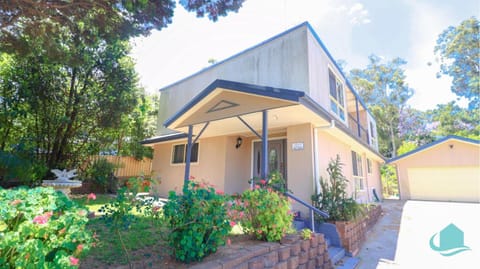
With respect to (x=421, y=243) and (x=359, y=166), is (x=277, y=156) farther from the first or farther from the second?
(x=359, y=166)

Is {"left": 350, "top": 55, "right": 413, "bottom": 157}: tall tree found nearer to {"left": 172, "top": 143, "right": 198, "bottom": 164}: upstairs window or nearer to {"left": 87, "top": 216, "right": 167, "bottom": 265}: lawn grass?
{"left": 172, "top": 143, "right": 198, "bottom": 164}: upstairs window

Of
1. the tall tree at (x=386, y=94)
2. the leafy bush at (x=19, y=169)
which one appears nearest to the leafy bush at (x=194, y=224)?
the leafy bush at (x=19, y=169)

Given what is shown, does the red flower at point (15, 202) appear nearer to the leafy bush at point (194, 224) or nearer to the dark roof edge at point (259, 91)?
the leafy bush at point (194, 224)

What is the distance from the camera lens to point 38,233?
1.59 m

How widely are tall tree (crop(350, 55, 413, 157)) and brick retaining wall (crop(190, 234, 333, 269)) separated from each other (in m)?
29.8

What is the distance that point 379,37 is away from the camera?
18844mm

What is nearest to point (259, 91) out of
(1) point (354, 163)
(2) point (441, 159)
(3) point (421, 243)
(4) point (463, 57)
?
(3) point (421, 243)

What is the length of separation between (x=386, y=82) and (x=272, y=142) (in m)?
29.4

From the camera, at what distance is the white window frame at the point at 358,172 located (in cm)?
1044

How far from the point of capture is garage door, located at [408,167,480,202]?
14.2 metres

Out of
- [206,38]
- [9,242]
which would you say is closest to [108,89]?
[206,38]

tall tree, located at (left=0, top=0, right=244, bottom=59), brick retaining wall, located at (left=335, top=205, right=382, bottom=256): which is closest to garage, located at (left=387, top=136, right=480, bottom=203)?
brick retaining wall, located at (left=335, top=205, right=382, bottom=256)

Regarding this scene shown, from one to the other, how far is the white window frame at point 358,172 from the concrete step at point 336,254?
5898 millimetres

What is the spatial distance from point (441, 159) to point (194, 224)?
19134 millimetres
